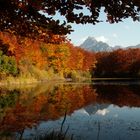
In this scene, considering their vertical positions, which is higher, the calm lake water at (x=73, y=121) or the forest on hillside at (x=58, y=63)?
the forest on hillside at (x=58, y=63)

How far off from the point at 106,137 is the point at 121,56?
4352 inches

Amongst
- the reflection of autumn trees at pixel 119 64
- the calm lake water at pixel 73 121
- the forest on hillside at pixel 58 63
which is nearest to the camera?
the calm lake water at pixel 73 121

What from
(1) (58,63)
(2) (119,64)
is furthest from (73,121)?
(2) (119,64)

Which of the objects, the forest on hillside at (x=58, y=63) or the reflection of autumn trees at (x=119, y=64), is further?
the reflection of autumn trees at (x=119, y=64)

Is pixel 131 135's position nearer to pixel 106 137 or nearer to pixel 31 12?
pixel 106 137

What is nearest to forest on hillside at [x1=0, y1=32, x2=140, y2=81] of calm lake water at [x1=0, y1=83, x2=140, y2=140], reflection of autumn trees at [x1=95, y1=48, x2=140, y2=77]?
reflection of autumn trees at [x1=95, y1=48, x2=140, y2=77]

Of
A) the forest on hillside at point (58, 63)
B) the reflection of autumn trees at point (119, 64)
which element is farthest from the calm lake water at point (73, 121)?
the reflection of autumn trees at point (119, 64)

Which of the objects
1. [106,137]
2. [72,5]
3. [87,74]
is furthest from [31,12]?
[87,74]

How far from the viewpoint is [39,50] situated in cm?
8519

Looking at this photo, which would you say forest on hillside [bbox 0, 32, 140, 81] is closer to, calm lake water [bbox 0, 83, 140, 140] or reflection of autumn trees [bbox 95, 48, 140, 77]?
reflection of autumn trees [bbox 95, 48, 140, 77]

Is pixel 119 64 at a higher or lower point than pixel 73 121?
higher

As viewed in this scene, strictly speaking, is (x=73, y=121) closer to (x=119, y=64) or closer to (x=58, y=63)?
(x=58, y=63)

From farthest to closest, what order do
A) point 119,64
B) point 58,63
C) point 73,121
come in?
point 119,64 < point 58,63 < point 73,121

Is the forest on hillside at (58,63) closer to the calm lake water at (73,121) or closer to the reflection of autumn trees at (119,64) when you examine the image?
the reflection of autumn trees at (119,64)
